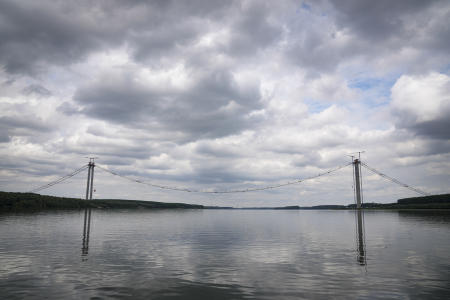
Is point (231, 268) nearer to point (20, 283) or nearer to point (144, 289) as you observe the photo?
point (144, 289)

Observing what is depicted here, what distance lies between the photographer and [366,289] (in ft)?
67.6

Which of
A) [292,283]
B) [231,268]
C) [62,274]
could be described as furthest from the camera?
[231,268]

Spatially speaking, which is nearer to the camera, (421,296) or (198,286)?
(421,296)

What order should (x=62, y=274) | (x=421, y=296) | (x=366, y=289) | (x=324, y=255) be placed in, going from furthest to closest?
1. (x=324, y=255)
2. (x=62, y=274)
3. (x=366, y=289)
4. (x=421, y=296)

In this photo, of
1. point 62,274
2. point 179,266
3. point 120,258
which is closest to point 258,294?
point 179,266

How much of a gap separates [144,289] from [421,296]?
60.8 feet

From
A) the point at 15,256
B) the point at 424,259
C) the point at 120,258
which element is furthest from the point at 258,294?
the point at 15,256

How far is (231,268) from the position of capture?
26969 millimetres

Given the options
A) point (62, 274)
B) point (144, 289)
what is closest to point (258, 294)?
point (144, 289)

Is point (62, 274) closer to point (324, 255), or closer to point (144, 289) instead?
point (144, 289)

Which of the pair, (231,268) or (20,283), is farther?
(231,268)

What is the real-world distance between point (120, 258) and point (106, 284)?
34.4 feet

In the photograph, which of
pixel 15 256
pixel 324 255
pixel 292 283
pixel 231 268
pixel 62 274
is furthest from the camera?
pixel 324 255

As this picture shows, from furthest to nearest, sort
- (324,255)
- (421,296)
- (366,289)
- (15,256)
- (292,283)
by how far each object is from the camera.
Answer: (324,255), (15,256), (292,283), (366,289), (421,296)
